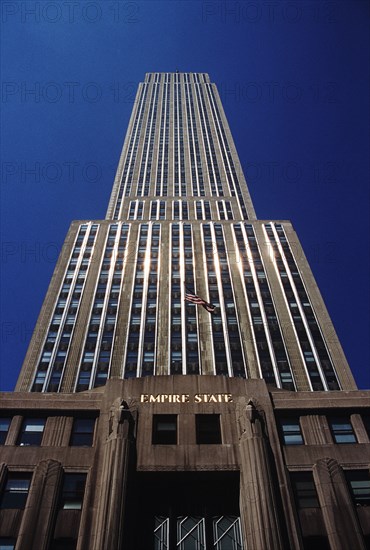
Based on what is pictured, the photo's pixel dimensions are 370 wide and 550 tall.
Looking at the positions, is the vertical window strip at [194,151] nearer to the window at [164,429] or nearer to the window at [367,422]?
the window at [367,422]

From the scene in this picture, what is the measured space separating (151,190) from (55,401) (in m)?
91.9

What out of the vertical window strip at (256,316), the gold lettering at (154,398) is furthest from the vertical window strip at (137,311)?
the gold lettering at (154,398)

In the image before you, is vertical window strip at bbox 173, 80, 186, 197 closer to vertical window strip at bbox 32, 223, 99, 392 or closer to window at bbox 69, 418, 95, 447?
vertical window strip at bbox 32, 223, 99, 392

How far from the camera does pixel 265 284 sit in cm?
8094

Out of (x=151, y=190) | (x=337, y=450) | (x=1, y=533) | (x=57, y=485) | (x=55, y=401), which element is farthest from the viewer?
(x=151, y=190)

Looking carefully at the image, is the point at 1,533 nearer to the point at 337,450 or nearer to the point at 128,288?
the point at 337,450

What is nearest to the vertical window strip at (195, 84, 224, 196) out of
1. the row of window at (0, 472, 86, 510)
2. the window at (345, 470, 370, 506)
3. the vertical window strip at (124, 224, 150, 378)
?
the vertical window strip at (124, 224, 150, 378)

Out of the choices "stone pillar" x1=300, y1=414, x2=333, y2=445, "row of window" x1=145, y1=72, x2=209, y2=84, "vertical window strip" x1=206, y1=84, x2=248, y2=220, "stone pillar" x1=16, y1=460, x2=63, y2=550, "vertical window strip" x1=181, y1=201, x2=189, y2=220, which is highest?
"row of window" x1=145, y1=72, x2=209, y2=84

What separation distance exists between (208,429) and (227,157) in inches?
4400

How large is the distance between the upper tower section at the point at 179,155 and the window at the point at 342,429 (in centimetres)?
7663

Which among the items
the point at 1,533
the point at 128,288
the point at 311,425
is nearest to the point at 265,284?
the point at 128,288

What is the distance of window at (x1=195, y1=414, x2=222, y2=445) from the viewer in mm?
31297

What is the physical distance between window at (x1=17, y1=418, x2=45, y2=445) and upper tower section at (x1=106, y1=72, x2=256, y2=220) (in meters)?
77.4

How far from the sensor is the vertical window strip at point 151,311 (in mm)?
67250
